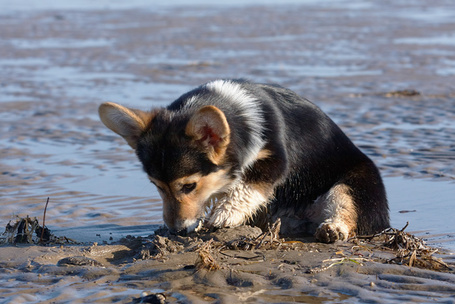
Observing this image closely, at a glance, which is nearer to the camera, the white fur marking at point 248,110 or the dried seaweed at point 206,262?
the dried seaweed at point 206,262

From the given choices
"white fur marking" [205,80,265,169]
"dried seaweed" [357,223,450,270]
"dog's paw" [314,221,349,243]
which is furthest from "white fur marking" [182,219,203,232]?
"dried seaweed" [357,223,450,270]

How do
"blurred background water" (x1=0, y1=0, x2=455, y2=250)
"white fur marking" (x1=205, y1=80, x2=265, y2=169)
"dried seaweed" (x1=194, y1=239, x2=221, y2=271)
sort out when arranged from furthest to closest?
"blurred background water" (x1=0, y1=0, x2=455, y2=250)
"white fur marking" (x1=205, y1=80, x2=265, y2=169)
"dried seaweed" (x1=194, y1=239, x2=221, y2=271)

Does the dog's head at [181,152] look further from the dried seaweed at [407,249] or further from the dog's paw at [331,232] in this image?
the dried seaweed at [407,249]

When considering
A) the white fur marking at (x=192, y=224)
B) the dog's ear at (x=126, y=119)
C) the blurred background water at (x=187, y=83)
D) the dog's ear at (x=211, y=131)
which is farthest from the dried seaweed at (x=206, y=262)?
the blurred background water at (x=187, y=83)

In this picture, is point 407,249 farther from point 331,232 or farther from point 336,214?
Result: point 336,214

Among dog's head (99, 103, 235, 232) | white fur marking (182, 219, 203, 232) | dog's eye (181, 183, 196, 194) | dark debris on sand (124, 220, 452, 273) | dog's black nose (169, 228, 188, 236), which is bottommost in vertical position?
dark debris on sand (124, 220, 452, 273)

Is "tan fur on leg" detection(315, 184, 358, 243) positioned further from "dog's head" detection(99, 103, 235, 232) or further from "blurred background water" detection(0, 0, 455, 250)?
"dog's head" detection(99, 103, 235, 232)

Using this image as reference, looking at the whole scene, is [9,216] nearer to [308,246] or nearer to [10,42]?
[308,246]

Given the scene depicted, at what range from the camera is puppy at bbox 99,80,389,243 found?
5301mm

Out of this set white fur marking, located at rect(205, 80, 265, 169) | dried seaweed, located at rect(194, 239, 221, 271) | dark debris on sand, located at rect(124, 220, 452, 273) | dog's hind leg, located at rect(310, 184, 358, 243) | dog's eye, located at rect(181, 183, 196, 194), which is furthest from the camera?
dog's hind leg, located at rect(310, 184, 358, 243)

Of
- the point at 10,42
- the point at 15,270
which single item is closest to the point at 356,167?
the point at 15,270

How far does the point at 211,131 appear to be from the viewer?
5285mm

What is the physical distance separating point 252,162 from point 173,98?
708 centimetres

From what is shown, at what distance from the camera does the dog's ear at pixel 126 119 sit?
17.8ft
